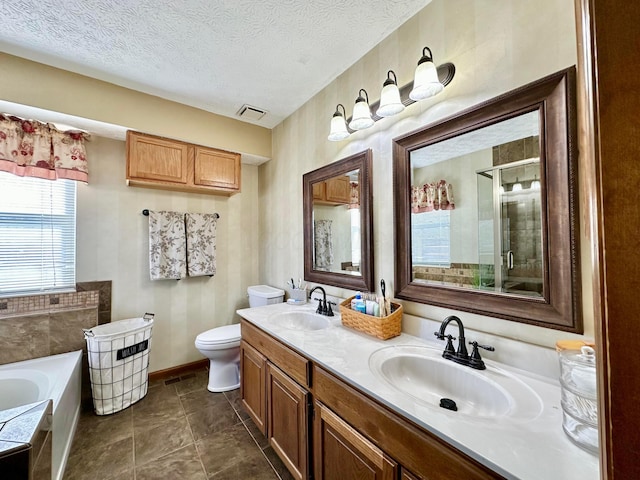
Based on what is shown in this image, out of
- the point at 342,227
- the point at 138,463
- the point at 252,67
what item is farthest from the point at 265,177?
the point at 138,463

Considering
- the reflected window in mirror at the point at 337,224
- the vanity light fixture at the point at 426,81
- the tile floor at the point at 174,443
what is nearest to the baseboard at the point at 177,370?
the tile floor at the point at 174,443

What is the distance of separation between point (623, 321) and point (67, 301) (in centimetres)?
308

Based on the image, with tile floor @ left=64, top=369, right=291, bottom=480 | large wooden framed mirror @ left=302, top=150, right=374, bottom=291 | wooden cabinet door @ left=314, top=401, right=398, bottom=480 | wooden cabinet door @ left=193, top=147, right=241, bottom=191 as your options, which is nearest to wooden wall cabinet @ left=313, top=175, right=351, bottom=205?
large wooden framed mirror @ left=302, top=150, right=374, bottom=291

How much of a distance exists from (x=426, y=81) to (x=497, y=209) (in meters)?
0.67

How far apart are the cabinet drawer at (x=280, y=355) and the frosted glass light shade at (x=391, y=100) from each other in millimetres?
Answer: 1364

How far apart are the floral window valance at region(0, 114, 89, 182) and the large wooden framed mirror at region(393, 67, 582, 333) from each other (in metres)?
2.48

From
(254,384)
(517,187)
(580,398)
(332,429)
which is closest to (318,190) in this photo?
(517,187)

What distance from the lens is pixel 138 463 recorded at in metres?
1.58

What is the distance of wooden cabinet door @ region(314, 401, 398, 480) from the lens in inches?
34.8

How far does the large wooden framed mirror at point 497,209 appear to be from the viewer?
37.3 inches

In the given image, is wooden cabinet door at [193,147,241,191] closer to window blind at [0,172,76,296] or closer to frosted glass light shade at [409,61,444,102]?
window blind at [0,172,76,296]

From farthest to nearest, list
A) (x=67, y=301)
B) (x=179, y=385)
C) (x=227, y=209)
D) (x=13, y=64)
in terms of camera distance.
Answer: (x=227, y=209) → (x=179, y=385) → (x=67, y=301) → (x=13, y=64)

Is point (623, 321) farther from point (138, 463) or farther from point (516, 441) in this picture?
point (138, 463)

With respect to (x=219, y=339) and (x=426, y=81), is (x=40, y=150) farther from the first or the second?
(x=426, y=81)
